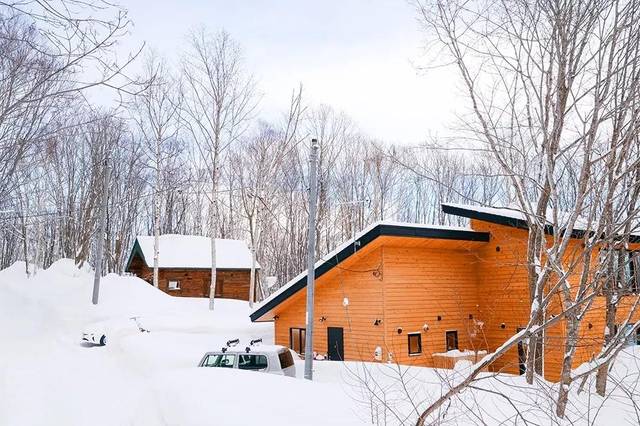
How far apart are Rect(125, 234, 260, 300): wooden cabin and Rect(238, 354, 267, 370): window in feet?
71.9

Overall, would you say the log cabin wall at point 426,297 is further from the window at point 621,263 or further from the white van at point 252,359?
the window at point 621,263

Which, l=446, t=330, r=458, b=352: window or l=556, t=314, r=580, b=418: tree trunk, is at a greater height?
l=556, t=314, r=580, b=418: tree trunk

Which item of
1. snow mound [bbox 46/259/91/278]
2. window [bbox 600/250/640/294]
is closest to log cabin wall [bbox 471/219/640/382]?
window [bbox 600/250/640/294]

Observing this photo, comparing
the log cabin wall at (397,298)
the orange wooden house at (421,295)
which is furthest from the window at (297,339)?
the log cabin wall at (397,298)

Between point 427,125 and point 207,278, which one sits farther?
point 207,278

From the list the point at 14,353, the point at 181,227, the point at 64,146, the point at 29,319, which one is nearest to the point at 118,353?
the point at 14,353

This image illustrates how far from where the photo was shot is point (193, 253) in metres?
35.2

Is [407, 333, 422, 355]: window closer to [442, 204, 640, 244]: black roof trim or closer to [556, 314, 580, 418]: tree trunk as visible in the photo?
[442, 204, 640, 244]: black roof trim

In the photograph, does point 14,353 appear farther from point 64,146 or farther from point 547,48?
point 64,146

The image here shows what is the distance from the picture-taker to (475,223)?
17891 millimetres

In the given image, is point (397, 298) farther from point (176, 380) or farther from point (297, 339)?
point (176, 380)

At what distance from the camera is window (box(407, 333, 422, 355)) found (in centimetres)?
1575

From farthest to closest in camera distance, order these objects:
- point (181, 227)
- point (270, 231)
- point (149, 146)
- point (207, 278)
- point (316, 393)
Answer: point (181, 227)
point (270, 231)
point (207, 278)
point (149, 146)
point (316, 393)

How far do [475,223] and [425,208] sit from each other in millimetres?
25688
